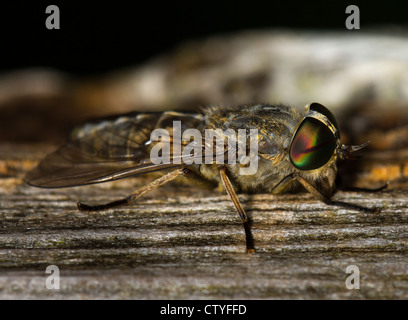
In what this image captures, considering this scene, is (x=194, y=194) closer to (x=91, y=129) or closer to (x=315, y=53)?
(x=91, y=129)

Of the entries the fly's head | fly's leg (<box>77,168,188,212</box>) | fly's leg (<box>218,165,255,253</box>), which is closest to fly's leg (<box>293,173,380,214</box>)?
the fly's head

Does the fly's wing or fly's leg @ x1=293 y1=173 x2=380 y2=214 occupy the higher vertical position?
the fly's wing

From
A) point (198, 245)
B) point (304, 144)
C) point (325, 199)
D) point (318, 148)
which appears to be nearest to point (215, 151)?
point (304, 144)

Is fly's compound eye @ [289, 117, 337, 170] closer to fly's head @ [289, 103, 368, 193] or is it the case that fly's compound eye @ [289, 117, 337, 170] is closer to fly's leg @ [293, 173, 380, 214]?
fly's head @ [289, 103, 368, 193]

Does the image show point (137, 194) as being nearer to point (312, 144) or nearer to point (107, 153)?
point (107, 153)

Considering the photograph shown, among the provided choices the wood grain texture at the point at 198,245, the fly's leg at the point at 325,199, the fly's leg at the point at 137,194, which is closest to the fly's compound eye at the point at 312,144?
the fly's leg at the point at 325,199
